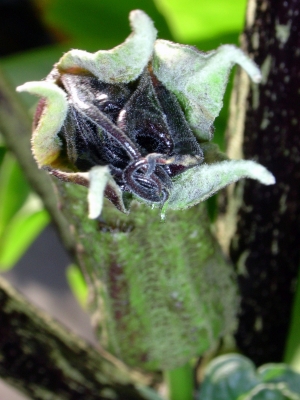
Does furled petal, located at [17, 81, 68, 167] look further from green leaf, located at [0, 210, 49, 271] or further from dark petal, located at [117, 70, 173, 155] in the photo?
green leaf, located at [0, 210, 49, 271]

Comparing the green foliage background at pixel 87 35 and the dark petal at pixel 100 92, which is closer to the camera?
the dark petal at pixel 100 92

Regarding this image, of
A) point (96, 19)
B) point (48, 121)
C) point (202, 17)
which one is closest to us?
point (48, 121)

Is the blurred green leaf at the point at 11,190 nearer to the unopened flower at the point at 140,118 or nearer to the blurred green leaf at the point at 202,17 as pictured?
the blurred green leaf at the point at 202,17

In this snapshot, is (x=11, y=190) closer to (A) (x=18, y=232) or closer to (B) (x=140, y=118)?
(A) (x=18, y=232)

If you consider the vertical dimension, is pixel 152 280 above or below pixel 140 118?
below

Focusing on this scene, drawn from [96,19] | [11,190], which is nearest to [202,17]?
[96,19]

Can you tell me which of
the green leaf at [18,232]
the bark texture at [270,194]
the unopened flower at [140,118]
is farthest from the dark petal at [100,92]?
the green leaf at [18,232]

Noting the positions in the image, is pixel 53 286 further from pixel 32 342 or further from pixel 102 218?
pixel 102 218
